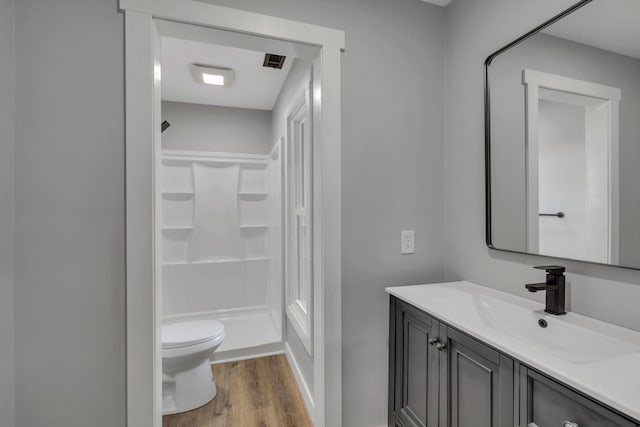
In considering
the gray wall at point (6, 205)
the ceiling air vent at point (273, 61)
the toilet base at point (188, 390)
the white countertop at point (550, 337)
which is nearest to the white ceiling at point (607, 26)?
the white countertop at point (550, 337)

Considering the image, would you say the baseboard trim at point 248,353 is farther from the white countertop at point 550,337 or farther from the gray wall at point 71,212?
the white countertop at point 550,337

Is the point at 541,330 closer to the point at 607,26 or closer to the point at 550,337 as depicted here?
the point at 550,337

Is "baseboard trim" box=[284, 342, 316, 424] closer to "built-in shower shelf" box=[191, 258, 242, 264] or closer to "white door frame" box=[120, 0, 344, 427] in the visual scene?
"white door frame" box=[120, 0, 344, 427]

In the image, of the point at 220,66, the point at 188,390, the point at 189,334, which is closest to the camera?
the point at 188,390

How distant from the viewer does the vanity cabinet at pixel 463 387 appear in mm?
779

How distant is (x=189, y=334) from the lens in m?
2.15

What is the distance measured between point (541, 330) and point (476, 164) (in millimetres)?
808

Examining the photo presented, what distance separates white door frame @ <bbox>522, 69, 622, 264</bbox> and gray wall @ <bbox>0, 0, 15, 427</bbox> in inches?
81.3

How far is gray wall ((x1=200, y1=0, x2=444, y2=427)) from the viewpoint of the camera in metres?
1.58

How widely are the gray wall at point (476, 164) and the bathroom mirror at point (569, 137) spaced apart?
0.21ft

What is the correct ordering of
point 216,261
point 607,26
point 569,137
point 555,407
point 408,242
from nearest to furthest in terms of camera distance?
1. point 555,407
2. point 607,26
3. point 569,137
4. point 408,242
5. point 216,261

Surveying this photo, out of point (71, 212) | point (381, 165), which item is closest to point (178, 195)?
point (71, 212)

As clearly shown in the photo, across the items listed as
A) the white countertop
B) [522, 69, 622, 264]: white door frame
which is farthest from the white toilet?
[522, 69, 622, 264]: white door frame

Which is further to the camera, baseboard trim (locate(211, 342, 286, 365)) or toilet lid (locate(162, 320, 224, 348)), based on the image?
baseboard trim (locate(211, 342, 286, 365))
